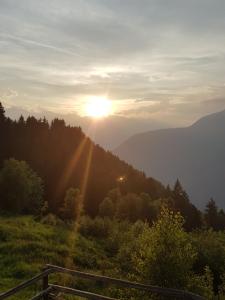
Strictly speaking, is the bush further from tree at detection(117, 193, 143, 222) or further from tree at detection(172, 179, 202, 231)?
tree at detection(172, 179, 202, 231)

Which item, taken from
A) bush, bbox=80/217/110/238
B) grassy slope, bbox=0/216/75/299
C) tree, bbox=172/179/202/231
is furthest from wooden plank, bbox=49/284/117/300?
tree, bbox=172/179/202/231

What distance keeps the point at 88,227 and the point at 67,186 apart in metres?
87.0

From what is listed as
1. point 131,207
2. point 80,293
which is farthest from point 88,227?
point 80,293

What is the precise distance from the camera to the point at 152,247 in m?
38.1

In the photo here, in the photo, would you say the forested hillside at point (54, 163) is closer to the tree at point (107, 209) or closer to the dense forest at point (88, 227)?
the dense forest at point (88, 227)

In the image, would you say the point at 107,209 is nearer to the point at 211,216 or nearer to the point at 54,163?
the point at 211,216

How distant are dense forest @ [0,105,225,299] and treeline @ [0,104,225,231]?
0.39 metres

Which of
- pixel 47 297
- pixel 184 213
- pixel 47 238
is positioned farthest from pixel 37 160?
pixel 47 297

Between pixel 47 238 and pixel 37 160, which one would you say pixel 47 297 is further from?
pixel 37 160

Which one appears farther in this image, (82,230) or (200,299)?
(82,230)

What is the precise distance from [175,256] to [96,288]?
24.6ft

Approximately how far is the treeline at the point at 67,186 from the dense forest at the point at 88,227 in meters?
0.39

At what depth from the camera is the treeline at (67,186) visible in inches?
4830

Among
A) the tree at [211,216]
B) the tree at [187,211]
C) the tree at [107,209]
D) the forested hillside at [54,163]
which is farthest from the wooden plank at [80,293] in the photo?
the tree at [211,216]
